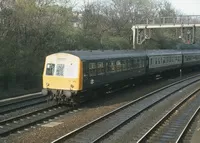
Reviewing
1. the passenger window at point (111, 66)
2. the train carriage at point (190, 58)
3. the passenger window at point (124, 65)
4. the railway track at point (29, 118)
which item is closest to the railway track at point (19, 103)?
the railway track at point (29, 118)

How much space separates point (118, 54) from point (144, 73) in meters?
5.95

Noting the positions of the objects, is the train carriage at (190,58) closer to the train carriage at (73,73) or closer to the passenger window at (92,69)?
the train carriage at (73,73)

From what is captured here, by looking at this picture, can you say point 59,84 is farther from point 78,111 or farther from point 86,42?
point 86,42

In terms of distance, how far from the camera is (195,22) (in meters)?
50.0

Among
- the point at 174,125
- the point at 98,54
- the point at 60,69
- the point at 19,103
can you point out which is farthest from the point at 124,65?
the point at 174,125

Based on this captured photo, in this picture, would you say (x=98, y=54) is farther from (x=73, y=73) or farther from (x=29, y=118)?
(x=29, y=118)

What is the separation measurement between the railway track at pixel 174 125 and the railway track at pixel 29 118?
4479mm

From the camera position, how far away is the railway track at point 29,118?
45.0 ft

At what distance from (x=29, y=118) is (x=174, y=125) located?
5.98 meters

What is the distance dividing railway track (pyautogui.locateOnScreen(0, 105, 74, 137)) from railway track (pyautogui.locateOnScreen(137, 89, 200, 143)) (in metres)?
4.48

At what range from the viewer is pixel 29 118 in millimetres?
15781

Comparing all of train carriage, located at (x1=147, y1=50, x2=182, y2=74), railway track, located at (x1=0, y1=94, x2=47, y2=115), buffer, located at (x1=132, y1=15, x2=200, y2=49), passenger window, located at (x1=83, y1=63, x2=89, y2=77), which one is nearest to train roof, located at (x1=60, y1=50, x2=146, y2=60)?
passenger window, located at (x1=83, y1=63, x2=89, y2=77)

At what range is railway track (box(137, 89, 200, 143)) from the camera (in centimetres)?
1293

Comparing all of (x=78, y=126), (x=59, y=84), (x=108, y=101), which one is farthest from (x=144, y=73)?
(x=78, y=126)
